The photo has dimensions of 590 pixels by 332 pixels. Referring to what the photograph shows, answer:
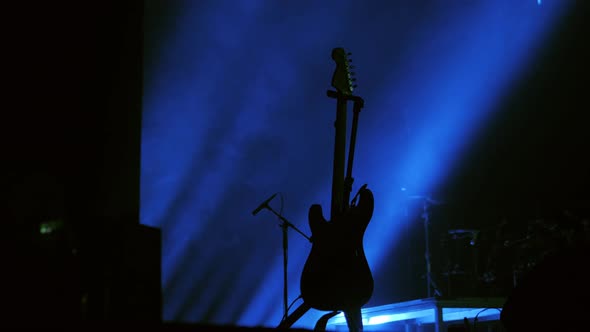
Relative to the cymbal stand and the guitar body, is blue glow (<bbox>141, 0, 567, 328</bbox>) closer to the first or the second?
the cymbal stand

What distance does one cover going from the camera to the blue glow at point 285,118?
14.6 ft

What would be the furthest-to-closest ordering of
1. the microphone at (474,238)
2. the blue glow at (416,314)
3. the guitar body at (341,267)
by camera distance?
the microphone at (474,238), the blue glow at (416,314), the guitar body at (341,267)

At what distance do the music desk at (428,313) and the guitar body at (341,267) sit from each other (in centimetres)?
64

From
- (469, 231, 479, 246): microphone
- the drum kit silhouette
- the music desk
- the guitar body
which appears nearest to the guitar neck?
the guitar body

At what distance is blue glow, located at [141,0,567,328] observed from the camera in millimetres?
4445

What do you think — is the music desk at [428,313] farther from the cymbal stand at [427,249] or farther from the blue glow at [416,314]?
the cymbal stand at [427,249]

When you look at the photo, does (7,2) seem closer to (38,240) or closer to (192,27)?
(38,240)

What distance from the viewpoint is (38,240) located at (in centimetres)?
93

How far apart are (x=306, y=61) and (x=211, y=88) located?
991mm

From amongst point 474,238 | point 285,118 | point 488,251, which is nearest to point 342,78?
point 285,118

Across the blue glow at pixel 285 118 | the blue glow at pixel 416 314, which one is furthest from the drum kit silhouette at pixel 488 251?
the blue glow at pixel 416 314

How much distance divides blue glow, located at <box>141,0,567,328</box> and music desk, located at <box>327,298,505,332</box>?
1.21m

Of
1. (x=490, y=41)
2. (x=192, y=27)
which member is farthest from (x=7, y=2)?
(x=490, y=41)

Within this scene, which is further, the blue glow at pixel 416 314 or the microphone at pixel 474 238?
the microphone at pixel 474 238
